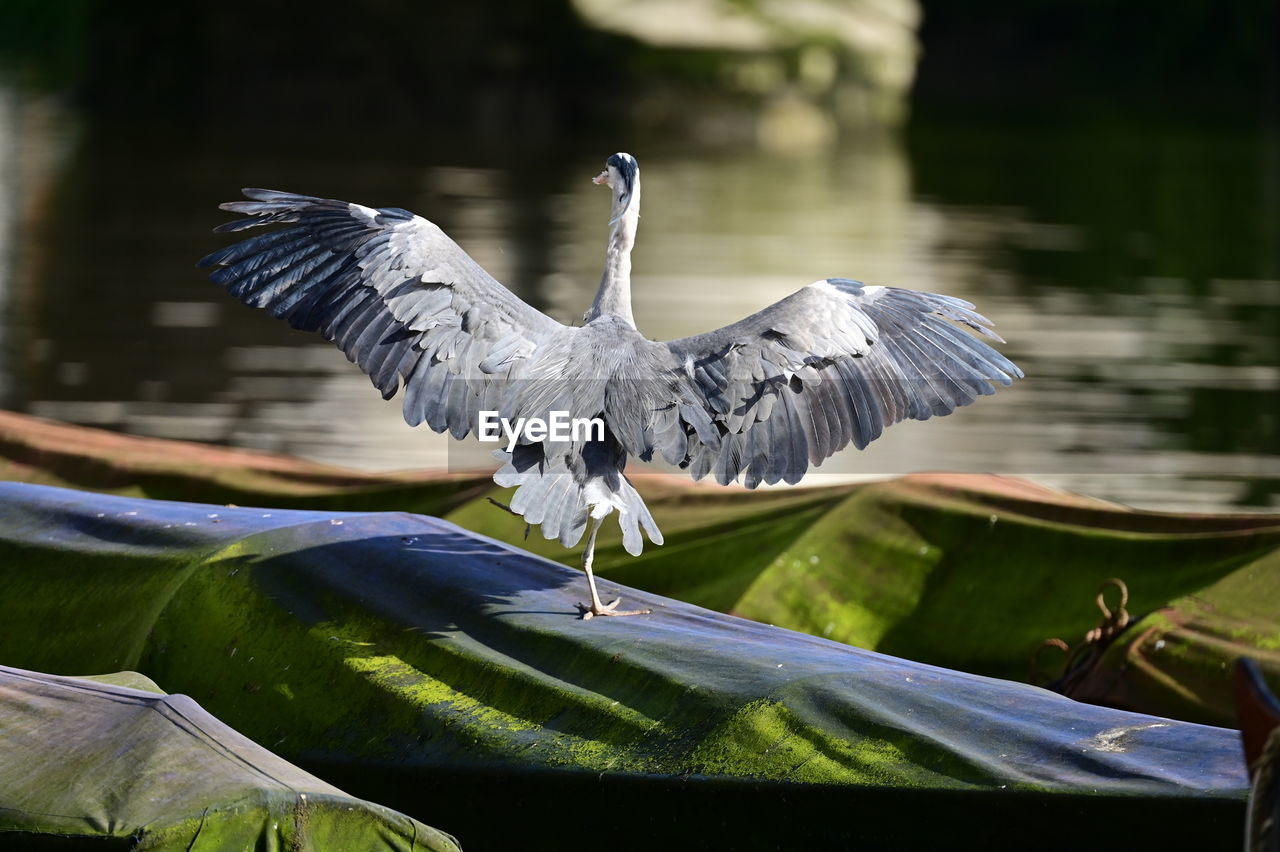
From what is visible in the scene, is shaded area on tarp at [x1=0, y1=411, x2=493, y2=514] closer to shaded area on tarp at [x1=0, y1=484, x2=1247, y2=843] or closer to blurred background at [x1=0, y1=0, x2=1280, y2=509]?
shaded area on tarp at [x1=0, y1=484, x2=1247, y2=843]

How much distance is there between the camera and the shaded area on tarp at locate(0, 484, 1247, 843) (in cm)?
293

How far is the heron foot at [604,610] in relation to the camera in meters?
3.47

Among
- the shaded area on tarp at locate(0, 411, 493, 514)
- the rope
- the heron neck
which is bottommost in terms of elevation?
the rope

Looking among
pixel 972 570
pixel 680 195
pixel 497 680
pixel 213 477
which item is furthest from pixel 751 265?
pixel 497 680

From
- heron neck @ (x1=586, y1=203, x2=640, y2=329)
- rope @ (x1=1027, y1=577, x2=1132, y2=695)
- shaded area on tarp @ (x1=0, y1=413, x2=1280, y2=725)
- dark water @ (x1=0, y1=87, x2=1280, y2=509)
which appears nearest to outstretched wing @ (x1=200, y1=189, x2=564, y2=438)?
heron neck @ (x1=586, y1=203, x2=640, y2=329)

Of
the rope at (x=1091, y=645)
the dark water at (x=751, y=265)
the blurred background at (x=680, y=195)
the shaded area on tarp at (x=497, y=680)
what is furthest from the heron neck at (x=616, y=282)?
the dark water at (x=751, y=265)

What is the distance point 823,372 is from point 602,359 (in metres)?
0.47

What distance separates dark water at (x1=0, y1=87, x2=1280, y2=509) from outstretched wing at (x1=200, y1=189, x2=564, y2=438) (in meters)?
3.51

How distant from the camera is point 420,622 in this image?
3469 millimetres

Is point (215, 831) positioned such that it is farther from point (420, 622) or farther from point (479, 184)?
point (479, 184)

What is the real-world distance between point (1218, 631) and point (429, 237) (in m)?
2.11

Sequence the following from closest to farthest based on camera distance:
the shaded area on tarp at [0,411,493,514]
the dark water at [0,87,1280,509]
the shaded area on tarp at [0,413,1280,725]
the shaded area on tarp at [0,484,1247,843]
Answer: the shaded area on tarp at [0,484,1247,843] → the shaded area on tarp at [0,413,1280,725] → the shaded area on tarp at [0,411,493,514] → the dark water at [0,87,1280,509]

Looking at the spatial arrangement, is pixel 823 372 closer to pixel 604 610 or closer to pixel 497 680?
pixel 604 610

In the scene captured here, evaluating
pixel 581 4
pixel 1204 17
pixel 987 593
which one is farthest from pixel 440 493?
pixel 1204 17
